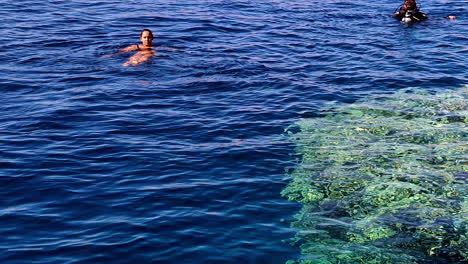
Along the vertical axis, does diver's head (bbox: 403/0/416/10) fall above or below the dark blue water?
above

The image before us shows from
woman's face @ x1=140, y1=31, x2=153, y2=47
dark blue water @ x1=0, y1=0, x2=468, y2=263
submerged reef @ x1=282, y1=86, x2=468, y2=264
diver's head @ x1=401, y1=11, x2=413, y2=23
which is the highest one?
woman's face @ x1=140, y1=31, x2=153, y2=47

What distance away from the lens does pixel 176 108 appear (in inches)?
574

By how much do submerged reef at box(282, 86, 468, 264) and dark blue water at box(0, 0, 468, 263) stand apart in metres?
0.51

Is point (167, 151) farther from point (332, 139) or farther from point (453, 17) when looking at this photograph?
point (453, 17)

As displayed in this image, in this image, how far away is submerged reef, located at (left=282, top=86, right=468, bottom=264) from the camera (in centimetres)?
880

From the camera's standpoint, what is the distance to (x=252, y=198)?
10219 millimetres

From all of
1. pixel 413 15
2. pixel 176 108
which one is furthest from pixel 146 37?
pixel 413 15

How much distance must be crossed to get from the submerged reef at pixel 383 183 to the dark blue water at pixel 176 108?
20.1 inches

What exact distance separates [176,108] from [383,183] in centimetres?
576

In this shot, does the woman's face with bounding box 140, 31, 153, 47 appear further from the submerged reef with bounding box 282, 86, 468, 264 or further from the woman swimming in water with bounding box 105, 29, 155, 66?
the submerged reef with bounding box 282, 86, 468, 264

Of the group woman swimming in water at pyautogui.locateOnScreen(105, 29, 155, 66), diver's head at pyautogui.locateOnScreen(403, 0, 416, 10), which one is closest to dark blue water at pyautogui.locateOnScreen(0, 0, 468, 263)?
woman swimming in water at pyautogui.locateOnScreen(105, 29, 155, 66)

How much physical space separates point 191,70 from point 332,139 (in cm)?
581

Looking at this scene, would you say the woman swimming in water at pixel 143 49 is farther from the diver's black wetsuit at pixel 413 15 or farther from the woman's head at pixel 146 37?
the diver's black wetsuit at pixel 413 15

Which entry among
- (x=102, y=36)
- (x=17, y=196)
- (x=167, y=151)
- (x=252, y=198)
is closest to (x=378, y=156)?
(x=252, y=198)
